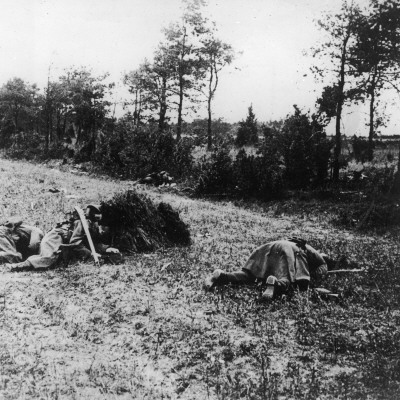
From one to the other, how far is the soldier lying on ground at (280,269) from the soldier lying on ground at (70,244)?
2788 millimetres

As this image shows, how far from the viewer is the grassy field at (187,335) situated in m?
3.73

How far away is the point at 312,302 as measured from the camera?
5574 mm

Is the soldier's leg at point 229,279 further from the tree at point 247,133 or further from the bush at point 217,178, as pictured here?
the tree at point 247,133

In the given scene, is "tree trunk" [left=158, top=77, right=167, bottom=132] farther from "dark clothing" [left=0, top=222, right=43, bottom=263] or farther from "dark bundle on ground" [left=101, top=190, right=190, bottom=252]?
"dark clothing" [left=0, top=222, right=43, bottom=263]

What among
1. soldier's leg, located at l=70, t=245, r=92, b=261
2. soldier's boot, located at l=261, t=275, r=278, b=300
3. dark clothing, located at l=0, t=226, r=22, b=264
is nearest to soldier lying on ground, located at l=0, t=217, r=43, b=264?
dark clothing, located at l=0, t=226, r=22, b=264

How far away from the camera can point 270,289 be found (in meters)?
5.62

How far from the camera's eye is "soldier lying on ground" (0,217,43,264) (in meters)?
7.53

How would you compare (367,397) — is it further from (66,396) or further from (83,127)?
(83,127)

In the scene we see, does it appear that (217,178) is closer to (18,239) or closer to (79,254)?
(79,254)

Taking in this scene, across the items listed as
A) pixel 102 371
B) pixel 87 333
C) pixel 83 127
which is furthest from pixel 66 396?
pixel 83 127

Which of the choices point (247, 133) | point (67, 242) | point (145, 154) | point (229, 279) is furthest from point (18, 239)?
point (247, 133)

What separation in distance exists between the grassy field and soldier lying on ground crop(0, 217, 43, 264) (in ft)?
3.03

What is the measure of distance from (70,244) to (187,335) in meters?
3.89

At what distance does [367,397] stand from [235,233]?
7522 mm
